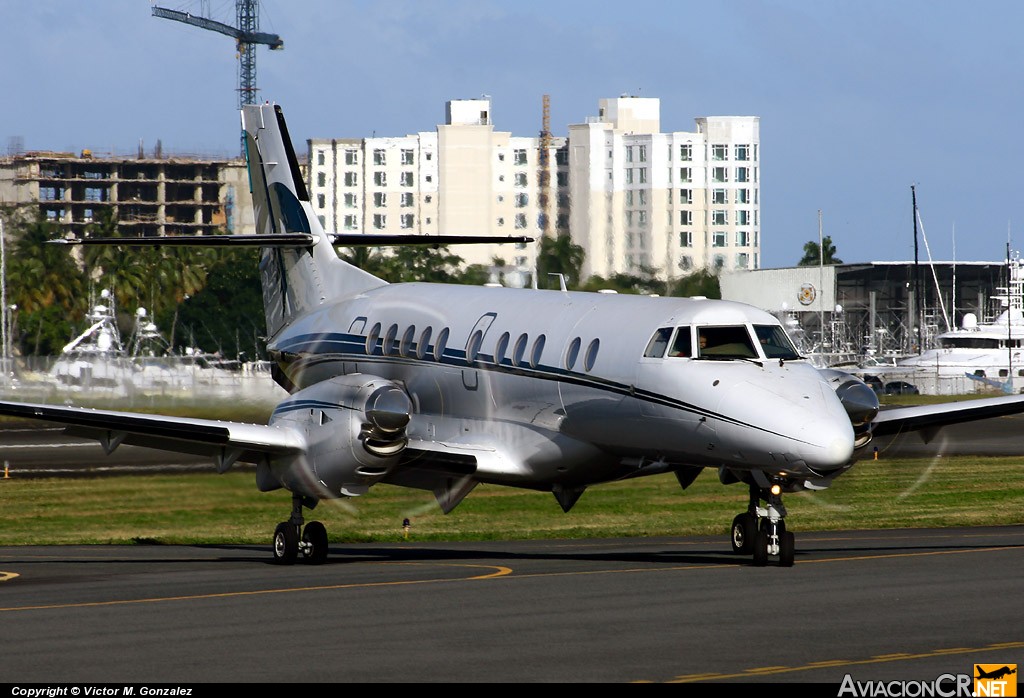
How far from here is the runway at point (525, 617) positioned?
12.0 m

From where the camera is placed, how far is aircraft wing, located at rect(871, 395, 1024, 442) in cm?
2208

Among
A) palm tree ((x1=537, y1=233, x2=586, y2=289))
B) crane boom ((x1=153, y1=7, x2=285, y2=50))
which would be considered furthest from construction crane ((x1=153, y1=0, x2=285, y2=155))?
palm tree ((x1=537, y1=233, x2=586, y2=289))

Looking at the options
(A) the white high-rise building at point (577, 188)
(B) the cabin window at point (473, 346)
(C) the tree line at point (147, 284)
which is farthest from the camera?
(C) the tree line at point (147, 284)

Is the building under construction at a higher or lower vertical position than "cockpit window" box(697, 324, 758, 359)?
higher

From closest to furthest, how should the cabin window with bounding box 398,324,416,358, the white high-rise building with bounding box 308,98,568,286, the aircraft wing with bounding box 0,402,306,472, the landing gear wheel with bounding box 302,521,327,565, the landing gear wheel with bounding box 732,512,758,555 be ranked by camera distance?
the aircraft wing with bounding box 0,402,306,472 < the landing gear wheel with bounding box 732,512,758,555 < the landing gear wheel with bounding box 302,521,327,565 < the cabin window with bounding box 398,324,416,358 < the white high-rise building with bounding box 308,98,568,286

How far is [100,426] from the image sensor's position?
70.1 feet

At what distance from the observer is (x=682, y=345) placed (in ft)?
64.5

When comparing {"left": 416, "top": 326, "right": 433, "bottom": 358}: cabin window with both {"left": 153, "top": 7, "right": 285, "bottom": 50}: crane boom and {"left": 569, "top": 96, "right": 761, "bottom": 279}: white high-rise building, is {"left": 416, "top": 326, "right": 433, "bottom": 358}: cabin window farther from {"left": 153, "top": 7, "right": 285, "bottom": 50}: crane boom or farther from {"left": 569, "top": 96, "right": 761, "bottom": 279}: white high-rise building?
{"left": 153, "top": 7, "right": 285, "bottom": 50}: crane boom

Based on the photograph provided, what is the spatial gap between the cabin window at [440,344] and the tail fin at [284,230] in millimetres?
3404

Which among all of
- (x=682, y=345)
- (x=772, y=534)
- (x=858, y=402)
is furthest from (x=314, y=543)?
(x=858, y=402)

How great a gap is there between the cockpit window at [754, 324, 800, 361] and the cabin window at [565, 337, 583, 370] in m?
2.46

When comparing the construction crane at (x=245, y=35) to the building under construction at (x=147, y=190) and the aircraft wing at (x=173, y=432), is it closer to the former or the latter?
the building under construction at (x=147, y=190)

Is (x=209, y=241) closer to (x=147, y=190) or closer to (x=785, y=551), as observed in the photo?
(x=785, y=551)

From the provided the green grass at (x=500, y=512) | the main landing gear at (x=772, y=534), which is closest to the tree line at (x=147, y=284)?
the green grass at (x=500, y=512)
